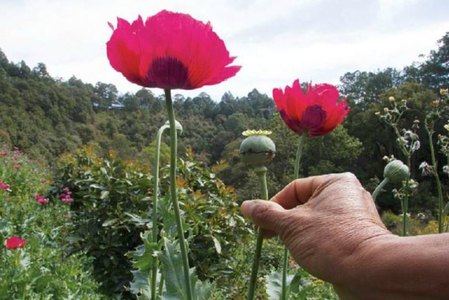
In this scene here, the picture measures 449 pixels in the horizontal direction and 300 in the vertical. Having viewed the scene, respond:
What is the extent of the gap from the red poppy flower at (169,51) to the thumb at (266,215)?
7.8 inches

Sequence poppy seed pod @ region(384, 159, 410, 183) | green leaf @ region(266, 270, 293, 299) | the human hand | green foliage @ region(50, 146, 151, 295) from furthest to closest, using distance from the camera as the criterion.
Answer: green foliage @ region(50, 146, 151, 295) → poppy seed pod @ region(384, 159, 410, 183) → green leaf @ region(266, 270, 293, 299) → the human hand

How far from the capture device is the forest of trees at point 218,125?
24938 mm

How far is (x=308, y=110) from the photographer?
3.37 feet

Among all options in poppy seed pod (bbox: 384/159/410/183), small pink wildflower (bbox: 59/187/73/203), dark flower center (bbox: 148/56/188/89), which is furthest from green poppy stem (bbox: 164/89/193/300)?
small pink wildflower (bbox: 59/187/73/203)

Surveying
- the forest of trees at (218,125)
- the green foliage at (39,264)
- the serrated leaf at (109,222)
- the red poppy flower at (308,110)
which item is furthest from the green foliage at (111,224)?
the forest of trees at (218,125)

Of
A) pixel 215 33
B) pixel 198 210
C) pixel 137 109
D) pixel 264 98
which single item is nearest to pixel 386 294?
pixel 215 33

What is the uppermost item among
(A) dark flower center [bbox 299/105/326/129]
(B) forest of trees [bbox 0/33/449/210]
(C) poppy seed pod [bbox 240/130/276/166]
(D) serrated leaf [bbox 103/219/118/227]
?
(B) forest of trees [bbox 0/33/449/210]

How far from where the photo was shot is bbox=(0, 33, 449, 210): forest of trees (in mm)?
24938

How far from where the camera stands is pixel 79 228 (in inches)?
209

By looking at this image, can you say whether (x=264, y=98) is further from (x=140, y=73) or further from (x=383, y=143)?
(x=140, y=73)

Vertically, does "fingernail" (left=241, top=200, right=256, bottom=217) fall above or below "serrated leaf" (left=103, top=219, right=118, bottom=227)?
below

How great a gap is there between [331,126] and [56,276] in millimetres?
2764

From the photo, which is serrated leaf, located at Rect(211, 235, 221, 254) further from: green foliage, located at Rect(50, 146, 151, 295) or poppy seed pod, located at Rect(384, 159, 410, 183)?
poppy seed pod, located at Rect(384, 159, 410, 183)

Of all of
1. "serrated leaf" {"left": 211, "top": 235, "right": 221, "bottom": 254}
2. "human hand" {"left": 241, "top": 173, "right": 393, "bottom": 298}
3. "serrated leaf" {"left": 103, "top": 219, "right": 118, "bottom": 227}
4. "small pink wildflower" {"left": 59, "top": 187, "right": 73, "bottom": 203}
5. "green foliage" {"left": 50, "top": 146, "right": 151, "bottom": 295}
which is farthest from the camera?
"small pink wildflower" {"left": 59, "top": 187, "right": 73, "bottom": 203}
